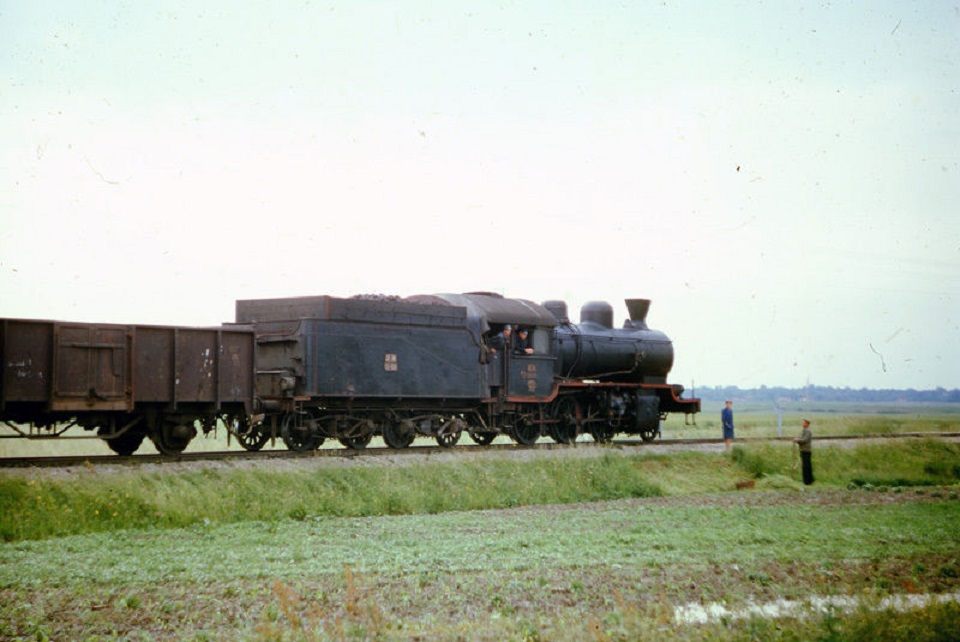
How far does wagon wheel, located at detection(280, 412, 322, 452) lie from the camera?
71.0 ft

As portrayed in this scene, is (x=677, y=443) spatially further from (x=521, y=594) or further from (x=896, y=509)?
(x=521, y=594)

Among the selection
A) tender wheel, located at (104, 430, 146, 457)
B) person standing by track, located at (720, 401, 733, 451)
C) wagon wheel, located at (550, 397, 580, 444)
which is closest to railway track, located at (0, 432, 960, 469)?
tender wheel, located at (104, 430, 146, 457)

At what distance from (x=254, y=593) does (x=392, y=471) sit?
27.1ft

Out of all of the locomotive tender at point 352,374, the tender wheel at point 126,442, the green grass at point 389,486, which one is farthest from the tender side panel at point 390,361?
the tender wheel at point 126,442

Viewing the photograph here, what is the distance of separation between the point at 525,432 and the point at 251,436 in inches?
326

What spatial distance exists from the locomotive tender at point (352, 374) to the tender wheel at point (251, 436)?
0.13 ft

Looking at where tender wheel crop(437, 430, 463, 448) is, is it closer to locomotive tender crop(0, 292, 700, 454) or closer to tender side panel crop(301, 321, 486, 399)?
locomotive tender crop(0, 292, 700, 454)

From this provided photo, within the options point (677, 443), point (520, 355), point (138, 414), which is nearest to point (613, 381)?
point (677, 443)

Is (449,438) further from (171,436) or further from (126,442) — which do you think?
(126,442)

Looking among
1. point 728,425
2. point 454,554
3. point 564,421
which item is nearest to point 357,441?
point 564,421

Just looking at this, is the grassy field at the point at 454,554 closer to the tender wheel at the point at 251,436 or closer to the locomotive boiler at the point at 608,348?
the tender wheel at the point at 251,436

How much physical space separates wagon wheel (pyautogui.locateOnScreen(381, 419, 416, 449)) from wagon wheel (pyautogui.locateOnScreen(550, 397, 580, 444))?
5527 millimetres

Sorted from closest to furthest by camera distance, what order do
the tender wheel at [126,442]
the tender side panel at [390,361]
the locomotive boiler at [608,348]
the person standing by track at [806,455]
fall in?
the tender wheel at [126,442] → the tender side panel at [390,361] → the person standing by track at [806,455] → the locomotive boiler at [608,348]

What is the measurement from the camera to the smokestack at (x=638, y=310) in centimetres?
3173
